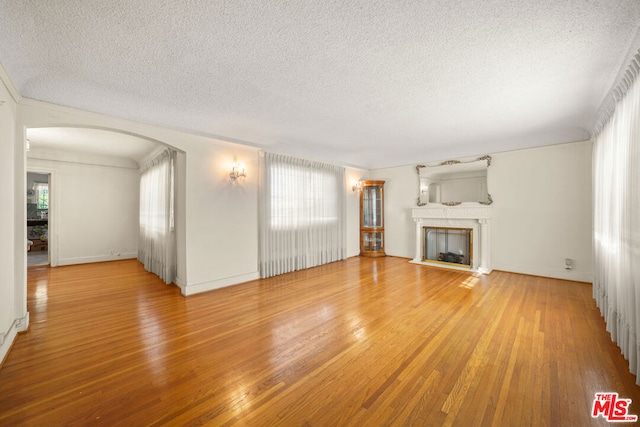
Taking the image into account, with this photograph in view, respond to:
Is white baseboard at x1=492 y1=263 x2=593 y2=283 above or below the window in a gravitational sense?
below

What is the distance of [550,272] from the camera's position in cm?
463

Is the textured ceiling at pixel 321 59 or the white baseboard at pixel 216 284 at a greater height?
the textured ceiling at pixel 321 59

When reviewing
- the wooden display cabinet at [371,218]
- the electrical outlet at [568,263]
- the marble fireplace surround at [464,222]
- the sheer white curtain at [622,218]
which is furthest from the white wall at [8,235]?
the electrical outlet at [568,263]

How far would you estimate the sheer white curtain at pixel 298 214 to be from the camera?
4.78 meters

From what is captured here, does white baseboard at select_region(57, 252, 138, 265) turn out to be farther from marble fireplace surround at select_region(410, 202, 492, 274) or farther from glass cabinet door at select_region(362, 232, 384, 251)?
marble fireplace surround at select_region(410, 202, 492, 274)

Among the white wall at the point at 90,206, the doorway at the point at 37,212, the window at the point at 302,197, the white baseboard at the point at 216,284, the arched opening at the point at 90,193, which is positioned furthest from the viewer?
the doorway at the point at 37,212

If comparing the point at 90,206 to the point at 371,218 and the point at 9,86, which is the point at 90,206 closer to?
the point at 9,86

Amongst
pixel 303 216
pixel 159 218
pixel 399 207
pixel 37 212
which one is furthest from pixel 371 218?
pixel 37 212

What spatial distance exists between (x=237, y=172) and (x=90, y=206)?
469 cm

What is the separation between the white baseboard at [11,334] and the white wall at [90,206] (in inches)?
167

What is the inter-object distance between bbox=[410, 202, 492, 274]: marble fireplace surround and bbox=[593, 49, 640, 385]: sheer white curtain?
2.15 meters

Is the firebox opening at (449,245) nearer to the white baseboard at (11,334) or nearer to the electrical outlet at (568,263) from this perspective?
the electrical outlet at (568,263)

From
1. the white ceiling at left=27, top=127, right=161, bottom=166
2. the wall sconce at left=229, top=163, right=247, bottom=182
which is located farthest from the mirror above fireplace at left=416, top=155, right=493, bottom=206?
the white ceiling at left=27, top=127, right=161, bottom=166

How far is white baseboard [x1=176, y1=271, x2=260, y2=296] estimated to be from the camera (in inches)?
148
